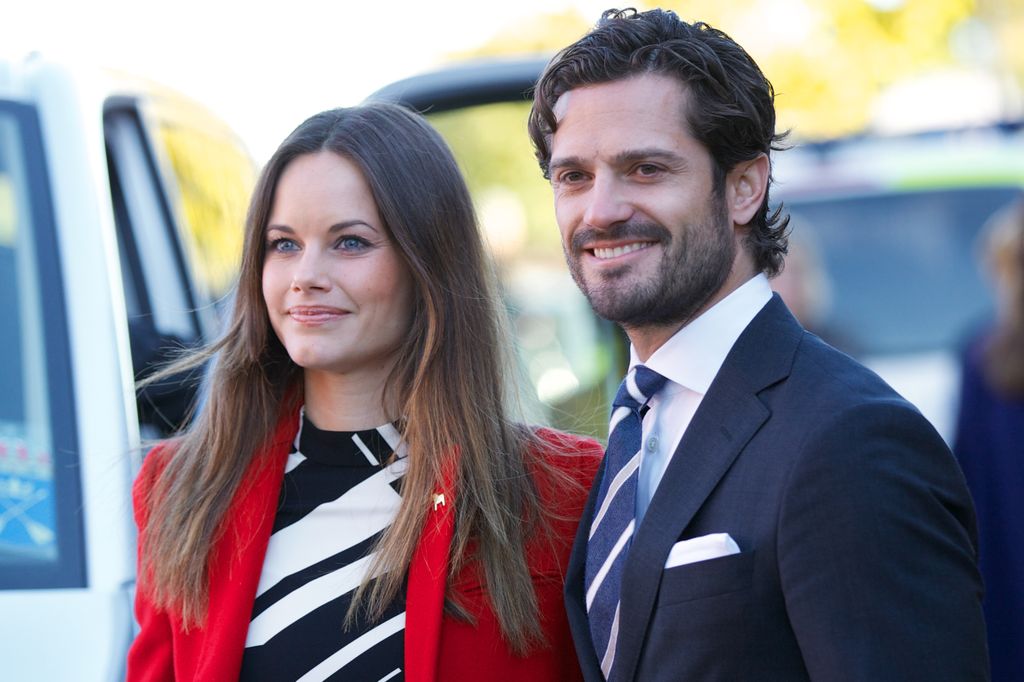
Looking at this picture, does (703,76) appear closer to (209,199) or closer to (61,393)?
(61,393)

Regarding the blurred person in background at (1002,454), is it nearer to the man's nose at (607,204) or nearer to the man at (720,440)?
the man at (720,440)

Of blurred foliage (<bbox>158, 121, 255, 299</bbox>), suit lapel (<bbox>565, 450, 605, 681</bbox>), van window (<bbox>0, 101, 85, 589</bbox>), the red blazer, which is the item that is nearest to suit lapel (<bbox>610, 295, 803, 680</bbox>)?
suit lapel (<bbox>565, 450, 605, 681</bbox>)

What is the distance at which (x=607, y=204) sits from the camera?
2354 mm

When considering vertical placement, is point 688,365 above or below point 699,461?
above

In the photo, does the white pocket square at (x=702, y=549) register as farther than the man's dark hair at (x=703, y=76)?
No

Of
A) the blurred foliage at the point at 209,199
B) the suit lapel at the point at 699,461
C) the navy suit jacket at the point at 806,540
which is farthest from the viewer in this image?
the blurred foliage at the point at 209,199

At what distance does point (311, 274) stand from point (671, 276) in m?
0.75

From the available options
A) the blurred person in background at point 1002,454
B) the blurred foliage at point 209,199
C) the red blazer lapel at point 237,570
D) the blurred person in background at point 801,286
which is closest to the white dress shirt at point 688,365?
the red blazer lapel at point 237,570

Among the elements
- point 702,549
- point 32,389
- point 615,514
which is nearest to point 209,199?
point 32,389

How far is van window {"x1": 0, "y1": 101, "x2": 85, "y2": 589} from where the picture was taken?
266 cm

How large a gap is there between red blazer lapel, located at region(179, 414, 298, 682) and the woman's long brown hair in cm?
2

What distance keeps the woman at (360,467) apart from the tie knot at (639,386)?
32cm

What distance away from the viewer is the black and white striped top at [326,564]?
8.29 feet

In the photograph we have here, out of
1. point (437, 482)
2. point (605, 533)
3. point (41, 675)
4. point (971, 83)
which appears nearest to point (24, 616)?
point (41, 675)
